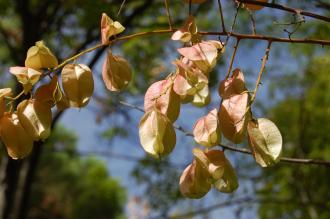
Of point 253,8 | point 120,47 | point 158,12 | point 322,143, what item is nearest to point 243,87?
point 253,8

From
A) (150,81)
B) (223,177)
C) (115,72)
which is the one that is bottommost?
(150,81)

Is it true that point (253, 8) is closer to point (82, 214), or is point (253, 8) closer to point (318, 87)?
point (318, 87)

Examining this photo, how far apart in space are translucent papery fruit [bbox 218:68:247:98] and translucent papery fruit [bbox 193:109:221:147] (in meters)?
0.04

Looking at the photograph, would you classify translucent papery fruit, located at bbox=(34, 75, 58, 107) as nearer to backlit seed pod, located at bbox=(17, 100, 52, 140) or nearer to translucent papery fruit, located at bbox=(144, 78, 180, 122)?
backlit seed pod, located at bbox=(17, 100, 52, 140)

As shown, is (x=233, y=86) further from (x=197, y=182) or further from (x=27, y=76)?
(x=27, y=76)

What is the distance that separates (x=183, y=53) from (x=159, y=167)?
10.3ft

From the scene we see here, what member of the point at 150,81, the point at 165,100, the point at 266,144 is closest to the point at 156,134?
the point at 165,100

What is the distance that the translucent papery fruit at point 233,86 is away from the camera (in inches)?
32.2

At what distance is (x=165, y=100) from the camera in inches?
32.2

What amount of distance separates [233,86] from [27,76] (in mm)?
328

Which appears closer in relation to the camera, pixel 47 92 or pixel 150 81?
pixel 47 92

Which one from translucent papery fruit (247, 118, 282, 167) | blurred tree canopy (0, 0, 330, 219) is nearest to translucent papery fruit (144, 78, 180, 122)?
translucent papery fruit (247, 118, 282, 167)

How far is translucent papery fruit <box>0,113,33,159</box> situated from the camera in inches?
32.2

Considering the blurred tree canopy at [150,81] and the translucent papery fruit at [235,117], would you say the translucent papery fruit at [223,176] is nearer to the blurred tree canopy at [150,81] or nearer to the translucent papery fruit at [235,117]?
the translucent papery fruit at [235,117]
